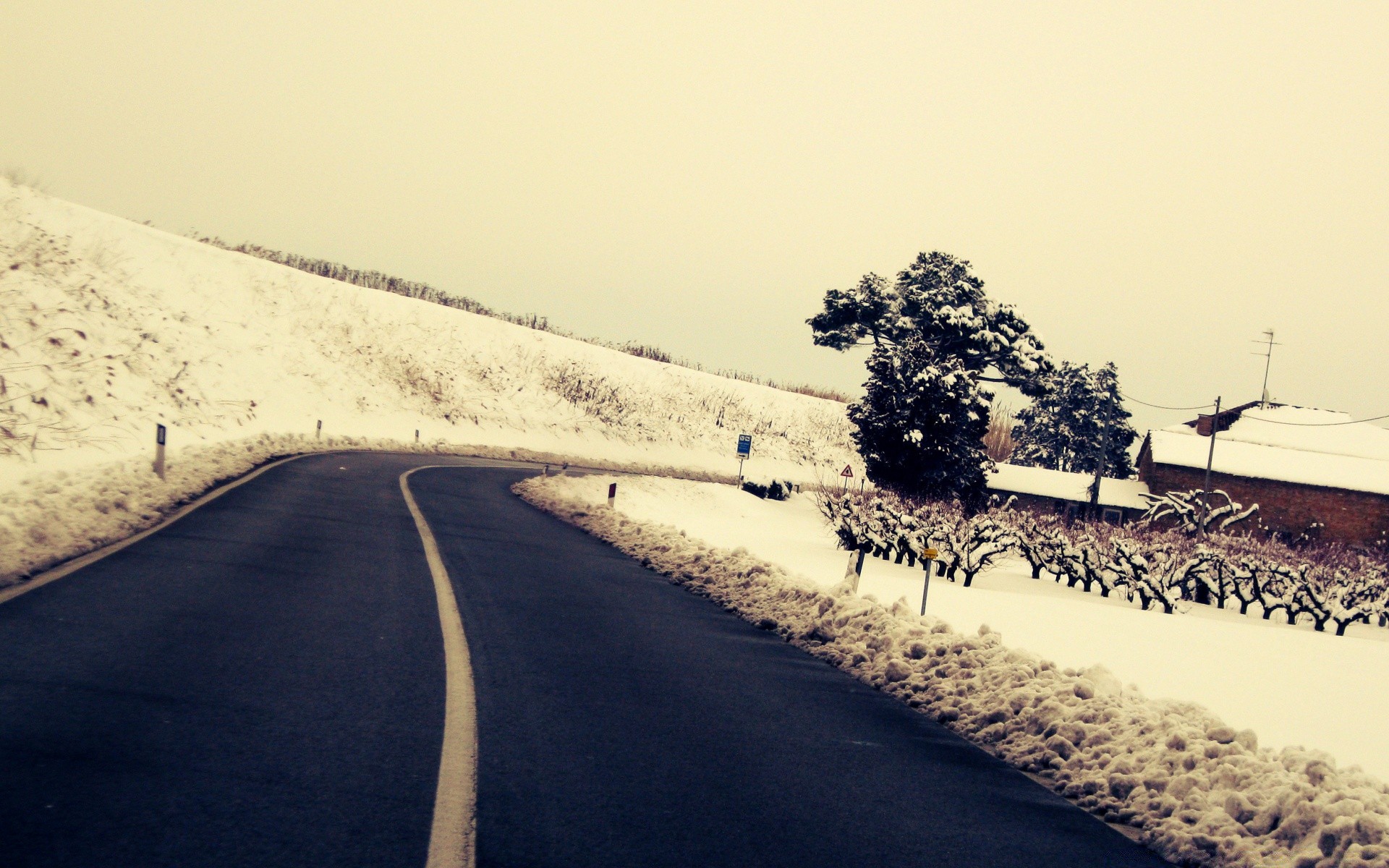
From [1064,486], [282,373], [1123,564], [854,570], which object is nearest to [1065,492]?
[1064,486]

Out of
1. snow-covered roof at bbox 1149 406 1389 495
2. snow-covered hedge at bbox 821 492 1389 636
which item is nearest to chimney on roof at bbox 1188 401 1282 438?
snow-covered roof at bbox 1149 406 1389 495

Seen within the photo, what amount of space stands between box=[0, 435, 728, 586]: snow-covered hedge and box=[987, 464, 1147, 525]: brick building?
4465 cm

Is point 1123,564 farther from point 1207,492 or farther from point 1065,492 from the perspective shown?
point 1065,492

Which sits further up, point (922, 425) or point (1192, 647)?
point (922, 425)

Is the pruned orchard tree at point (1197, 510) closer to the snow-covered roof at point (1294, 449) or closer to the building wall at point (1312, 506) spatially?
the building wall at point (1312, 506)

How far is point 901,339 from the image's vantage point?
45.7 metres

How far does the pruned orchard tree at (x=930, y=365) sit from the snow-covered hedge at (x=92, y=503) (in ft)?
83.7

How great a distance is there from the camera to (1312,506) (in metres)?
48.4

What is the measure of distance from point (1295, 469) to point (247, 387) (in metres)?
57.7

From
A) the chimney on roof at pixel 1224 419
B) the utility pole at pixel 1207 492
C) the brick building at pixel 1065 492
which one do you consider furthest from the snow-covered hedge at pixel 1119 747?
the chimney on roof at pixel 1224 419

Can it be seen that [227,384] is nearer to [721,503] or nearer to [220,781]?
[721,503]

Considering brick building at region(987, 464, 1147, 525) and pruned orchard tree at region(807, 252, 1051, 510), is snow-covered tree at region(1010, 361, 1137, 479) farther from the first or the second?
pruned orchard tree at region(807, 252, 1051, 510)

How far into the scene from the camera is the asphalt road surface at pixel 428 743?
3.81 metres

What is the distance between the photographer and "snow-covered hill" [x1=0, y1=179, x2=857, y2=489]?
109 ft
